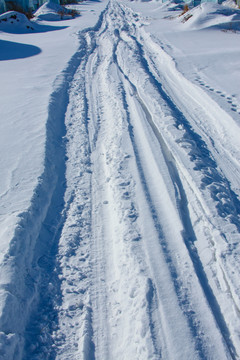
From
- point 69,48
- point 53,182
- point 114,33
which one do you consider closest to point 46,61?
point 69,48

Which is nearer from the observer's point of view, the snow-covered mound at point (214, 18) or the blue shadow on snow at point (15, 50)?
the blue shadow on snow at point (15, 50)

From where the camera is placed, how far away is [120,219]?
9.93 feet

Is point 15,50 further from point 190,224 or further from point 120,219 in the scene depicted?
point 190,224

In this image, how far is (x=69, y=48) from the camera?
10367 millimetres

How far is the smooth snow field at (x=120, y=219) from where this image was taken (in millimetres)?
2098

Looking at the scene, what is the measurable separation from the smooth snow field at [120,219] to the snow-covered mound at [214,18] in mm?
→ 6813

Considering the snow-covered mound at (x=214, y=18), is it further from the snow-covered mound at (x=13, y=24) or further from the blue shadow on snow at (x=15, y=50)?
the snow-covered mound at (x=13, y=24)

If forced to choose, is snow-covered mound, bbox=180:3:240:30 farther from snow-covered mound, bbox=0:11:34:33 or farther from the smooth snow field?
snow-covered mound, bbox=0:11:34:33

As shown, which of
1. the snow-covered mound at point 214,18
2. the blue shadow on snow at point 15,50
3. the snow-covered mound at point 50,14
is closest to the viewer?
the blue shadow on snow at point 15,50

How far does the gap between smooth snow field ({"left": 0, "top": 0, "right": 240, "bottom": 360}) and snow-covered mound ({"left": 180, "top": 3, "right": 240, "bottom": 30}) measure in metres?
6.81

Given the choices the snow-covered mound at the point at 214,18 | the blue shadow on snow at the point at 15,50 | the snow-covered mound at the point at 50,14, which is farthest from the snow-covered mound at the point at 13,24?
the snow-covered mound at the point at 214,18

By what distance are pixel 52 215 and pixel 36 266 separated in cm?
70

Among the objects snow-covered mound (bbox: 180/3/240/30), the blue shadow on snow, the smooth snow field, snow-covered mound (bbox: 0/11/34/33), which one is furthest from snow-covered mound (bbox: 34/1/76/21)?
the smooth snow field

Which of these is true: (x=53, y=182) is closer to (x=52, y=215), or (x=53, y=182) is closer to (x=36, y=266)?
(x=52, y=215)
